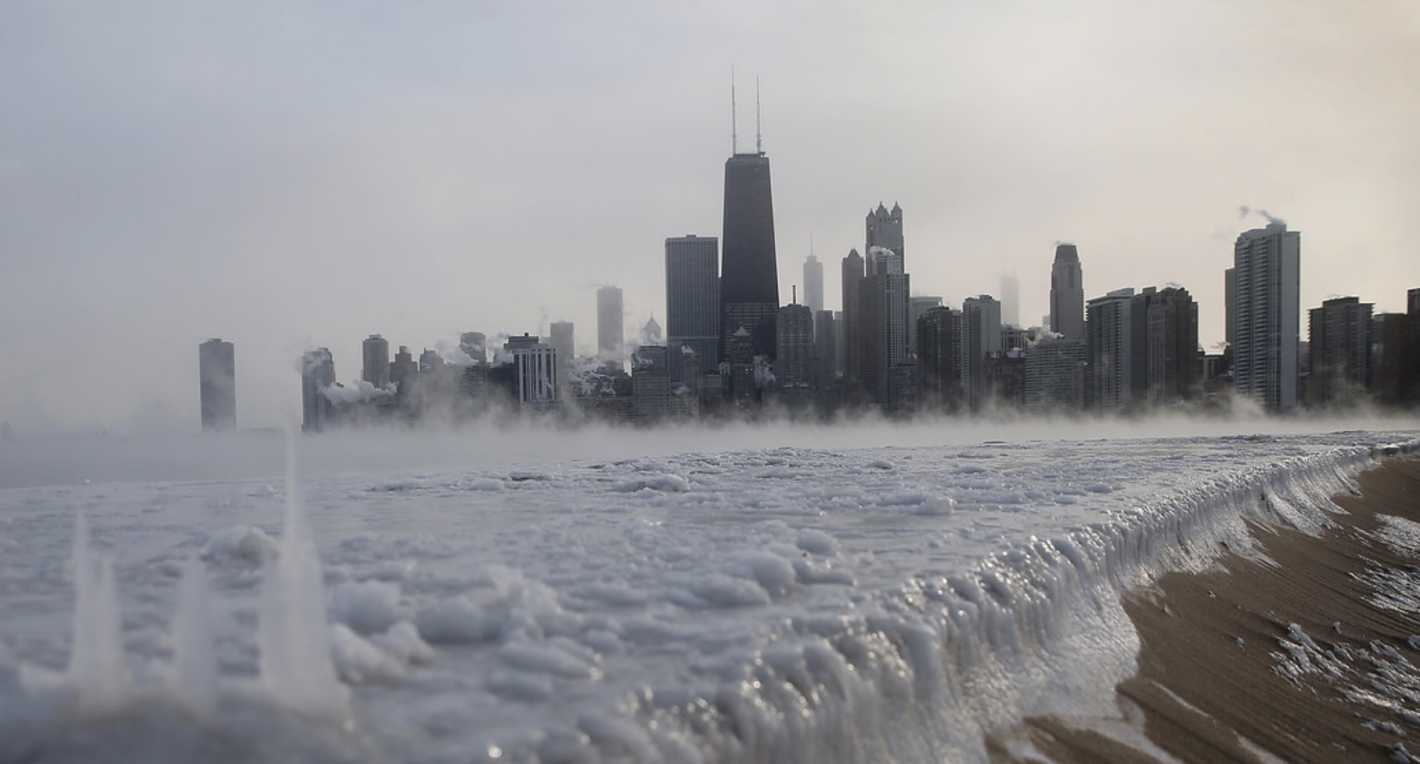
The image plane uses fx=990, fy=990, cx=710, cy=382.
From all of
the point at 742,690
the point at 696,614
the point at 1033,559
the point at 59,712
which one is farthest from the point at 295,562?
the point at 1033,559

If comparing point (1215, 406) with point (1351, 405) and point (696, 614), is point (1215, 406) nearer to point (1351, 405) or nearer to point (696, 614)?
point (1351, 405)

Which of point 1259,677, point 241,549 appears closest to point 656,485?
point 241,549

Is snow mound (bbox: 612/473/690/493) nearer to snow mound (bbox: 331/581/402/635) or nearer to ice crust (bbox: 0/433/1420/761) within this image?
ice crust (bbox: 0/433/1420/761)

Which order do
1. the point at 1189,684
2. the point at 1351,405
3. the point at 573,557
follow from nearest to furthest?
the point at 1189,684 < the point at 573,557 < the point at 1351,405

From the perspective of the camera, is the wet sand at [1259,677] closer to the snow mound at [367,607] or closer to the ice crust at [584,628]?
the ice crust at [584,628]

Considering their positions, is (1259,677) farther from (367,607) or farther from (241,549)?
(241,549)
